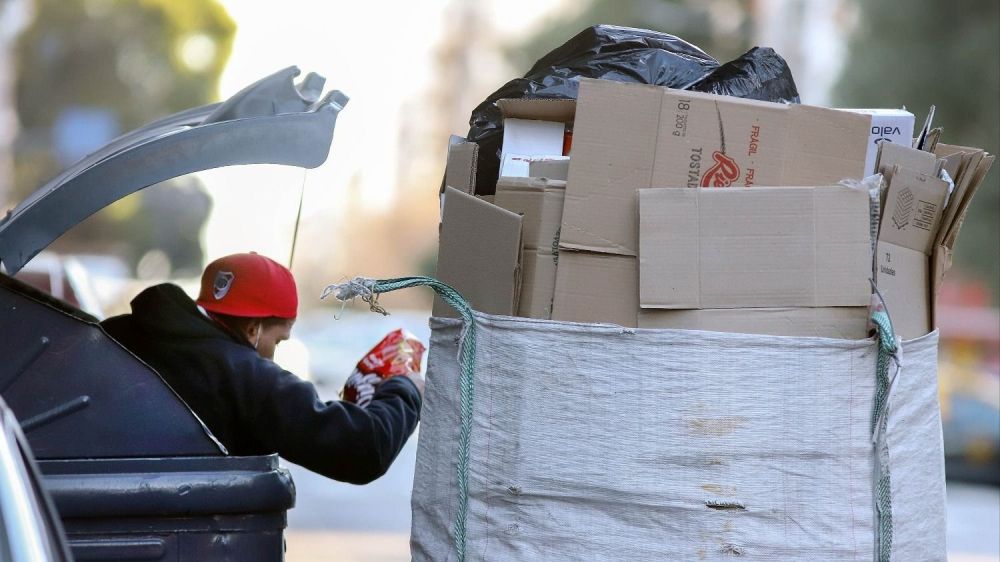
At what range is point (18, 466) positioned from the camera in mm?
1880

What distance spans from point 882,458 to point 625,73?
1.04 meters

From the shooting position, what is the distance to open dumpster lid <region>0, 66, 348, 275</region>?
8.16 feet

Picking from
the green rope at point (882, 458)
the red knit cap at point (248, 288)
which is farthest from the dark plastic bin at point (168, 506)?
the green rope at point (882, 458)

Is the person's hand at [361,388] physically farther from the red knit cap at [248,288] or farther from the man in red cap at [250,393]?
the red knit cap at [248,288]

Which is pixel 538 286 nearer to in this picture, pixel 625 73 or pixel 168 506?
pixel 625 73

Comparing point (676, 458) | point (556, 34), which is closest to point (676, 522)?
point (676, 458)

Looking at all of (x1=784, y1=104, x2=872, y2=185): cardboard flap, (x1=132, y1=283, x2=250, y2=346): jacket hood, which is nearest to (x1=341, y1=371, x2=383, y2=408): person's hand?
(x1=132, y1=283, x2=250, y2=346): jacket hood

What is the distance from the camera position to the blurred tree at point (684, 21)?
23359 millimetres

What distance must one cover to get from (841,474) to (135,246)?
2525 centimetres

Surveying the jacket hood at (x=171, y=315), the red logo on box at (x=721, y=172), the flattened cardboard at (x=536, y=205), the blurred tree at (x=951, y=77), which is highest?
the blurred tree at (x=951, y=77)

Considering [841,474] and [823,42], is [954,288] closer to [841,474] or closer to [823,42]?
[823,42]

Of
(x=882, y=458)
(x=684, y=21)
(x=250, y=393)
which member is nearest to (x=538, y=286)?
(x=882, y=458)

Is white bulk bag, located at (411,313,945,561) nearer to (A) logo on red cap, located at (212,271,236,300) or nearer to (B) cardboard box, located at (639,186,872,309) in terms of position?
(B) cardboard box, located at (639,186,872,309)

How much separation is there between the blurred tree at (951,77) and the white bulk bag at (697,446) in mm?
16020
